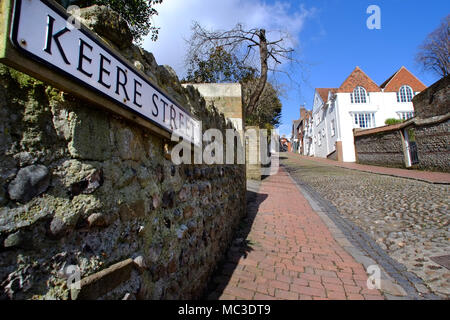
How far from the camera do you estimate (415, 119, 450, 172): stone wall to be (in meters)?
11.3

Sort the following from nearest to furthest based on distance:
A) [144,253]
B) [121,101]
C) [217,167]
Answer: [121,101] → [144,253] → [217,167]

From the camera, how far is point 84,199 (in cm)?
114

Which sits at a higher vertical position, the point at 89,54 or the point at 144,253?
the point at 89,54

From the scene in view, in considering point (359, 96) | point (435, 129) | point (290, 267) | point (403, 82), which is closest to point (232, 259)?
point (290, 267)

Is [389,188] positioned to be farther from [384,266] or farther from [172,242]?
[172,242]

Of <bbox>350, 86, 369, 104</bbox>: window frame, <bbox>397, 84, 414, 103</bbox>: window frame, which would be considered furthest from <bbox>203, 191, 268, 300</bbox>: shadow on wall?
<bbox>397, 84, 414, 103</bbox>: window frame

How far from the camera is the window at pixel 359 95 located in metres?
24.2

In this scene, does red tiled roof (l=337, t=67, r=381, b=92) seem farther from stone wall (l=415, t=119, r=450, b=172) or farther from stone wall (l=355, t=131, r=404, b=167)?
stone wall (l=415, t=119, r=450, b=172)

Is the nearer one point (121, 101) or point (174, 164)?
point (121, 101)

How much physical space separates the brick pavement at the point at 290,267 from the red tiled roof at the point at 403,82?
26388mm

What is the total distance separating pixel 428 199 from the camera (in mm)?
6211

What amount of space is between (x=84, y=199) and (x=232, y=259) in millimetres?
2629
